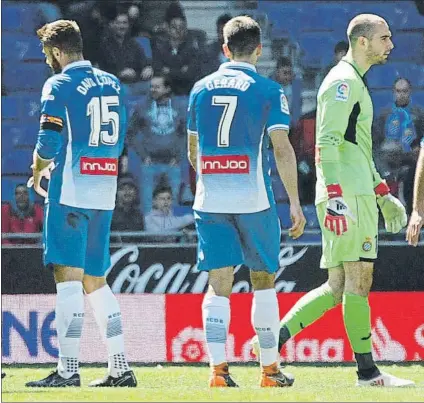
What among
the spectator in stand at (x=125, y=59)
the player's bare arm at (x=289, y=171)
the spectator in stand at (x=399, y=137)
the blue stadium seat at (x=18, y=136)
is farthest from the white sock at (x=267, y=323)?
the blue stadium seat at (x=18, y=136)

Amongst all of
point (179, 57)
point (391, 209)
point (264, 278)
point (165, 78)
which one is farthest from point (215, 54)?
point (264, 278)

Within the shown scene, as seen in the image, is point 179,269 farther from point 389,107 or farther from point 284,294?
point 389,107

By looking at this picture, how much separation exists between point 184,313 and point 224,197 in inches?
127

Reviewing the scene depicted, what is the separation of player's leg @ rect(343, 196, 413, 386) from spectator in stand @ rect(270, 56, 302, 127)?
19.2 feet

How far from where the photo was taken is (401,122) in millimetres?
13156

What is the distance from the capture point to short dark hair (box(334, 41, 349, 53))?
13.4 m

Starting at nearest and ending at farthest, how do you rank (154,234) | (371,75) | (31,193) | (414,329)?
(414,329)
(154,234)
(31,193)
(371,75)

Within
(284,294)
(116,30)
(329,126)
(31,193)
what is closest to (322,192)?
(329,126)

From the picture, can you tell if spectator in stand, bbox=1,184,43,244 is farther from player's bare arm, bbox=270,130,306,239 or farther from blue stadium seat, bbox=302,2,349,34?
player's bare arm, bbox=270,130,306,239

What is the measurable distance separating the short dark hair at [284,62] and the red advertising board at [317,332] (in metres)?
4.06

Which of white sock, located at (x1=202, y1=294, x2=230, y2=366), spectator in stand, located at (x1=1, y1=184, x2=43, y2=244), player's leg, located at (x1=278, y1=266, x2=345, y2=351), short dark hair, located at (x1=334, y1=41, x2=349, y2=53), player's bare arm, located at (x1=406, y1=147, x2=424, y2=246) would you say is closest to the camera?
white sock, located at (x1=202, y1=294, x2=230, y2=366)

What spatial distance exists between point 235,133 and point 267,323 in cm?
106

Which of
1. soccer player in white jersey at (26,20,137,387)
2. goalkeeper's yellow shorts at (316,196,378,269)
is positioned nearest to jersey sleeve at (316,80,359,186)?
goalkeeper's yellow shorts at (316,196,378,269)

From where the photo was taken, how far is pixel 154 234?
11141mm
